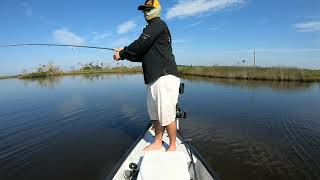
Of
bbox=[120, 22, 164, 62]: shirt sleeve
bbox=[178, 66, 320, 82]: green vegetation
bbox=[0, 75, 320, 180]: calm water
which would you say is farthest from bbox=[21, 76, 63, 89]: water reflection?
bbox=[120, 22, 164, 62]: shirt sleeve

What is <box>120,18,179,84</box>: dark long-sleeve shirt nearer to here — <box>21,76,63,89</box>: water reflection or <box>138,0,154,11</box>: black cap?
<box>138,0,154,11</box>: black cap

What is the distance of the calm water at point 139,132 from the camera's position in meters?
6.24

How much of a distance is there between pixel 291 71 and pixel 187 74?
50.9ft

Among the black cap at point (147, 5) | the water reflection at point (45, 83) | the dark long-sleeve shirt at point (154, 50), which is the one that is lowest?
the water reflection at point (45, 83)

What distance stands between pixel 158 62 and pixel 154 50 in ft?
0.66

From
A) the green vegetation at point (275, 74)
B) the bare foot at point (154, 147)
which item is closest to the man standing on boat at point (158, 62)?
the bare foot at point (154, 147)

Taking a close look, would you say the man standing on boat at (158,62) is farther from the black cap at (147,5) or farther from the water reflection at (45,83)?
the water reflection at (45,83)

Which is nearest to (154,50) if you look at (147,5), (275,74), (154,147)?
(147,5)

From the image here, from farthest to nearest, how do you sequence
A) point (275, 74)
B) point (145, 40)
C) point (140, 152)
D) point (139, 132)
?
point (275, 74) → point (139, 132) → point (140, 152) → point (145, 40)

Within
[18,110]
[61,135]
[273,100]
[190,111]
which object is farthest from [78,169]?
[273,100]

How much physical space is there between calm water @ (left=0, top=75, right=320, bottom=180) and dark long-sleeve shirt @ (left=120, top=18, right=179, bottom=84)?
2.76 metres

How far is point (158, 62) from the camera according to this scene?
14.5ft

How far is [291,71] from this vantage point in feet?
90.9

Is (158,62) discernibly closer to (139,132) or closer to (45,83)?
(139,132)
